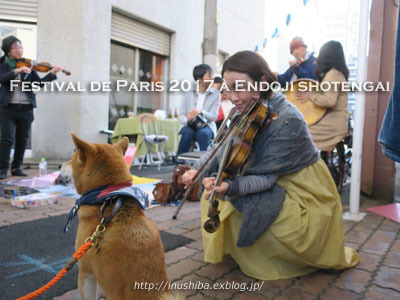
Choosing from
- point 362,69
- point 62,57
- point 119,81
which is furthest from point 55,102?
point 362,69

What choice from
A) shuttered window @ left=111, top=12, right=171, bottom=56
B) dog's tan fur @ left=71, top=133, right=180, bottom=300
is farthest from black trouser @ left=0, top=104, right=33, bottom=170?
dog's tan fur @ left=71, top=133, right=180, bottom=300

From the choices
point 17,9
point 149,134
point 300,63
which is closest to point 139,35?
point 17,9

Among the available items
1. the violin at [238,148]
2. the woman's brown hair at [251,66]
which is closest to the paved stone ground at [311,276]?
the violin at [238,148]

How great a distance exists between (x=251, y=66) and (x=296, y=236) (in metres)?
1.10

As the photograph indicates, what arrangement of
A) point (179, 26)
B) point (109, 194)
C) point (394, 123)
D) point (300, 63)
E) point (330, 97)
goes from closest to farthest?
point (394, 123), point (109, 194), point (330, 97), point (300, 63), point (179, 26)

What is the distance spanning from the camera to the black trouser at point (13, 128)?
5141 mm

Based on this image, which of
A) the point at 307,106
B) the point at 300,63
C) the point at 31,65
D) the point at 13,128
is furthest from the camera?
the point at 31,65

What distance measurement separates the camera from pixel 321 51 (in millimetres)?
4191

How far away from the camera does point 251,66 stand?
2.04 meters

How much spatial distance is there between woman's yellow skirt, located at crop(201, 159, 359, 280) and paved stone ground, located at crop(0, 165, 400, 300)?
8 centimetres

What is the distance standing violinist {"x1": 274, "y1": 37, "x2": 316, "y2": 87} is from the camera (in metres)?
4.68

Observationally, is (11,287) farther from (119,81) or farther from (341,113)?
(119,81)

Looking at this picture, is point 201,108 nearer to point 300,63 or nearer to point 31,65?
point 300,63

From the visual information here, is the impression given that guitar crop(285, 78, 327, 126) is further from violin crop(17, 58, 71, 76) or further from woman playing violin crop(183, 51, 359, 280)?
violin crop(17, 58, 71, 76)
